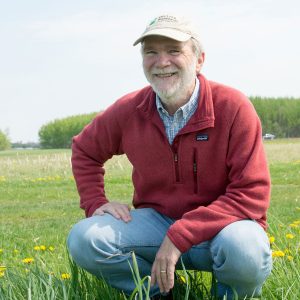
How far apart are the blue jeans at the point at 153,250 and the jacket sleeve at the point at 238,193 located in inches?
2.4

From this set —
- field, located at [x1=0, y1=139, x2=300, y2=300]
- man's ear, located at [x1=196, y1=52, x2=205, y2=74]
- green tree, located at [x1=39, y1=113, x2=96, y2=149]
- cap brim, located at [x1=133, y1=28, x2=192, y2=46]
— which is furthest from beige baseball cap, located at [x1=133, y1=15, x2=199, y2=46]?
green tree, located at [x1=39, y1=113, x2=96, y2=149]

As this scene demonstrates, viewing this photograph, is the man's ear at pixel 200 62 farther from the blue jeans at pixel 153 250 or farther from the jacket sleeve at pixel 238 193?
the blue jeans at pixel 153 250

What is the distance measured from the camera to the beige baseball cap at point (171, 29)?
298cm

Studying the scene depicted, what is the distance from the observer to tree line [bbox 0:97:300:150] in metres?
74.8

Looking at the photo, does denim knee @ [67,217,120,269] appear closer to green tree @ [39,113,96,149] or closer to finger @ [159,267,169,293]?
finger @ [159,267,169,293]

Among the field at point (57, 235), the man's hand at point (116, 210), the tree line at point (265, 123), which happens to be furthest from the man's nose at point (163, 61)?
the tree line at point (265, 123)

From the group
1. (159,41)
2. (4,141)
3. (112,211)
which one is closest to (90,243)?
(112,211)

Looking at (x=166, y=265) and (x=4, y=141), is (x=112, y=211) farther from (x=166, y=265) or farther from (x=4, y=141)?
(x=4, y=141)

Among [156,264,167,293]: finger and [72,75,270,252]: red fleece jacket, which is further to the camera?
[72,75,270,252]: red fleece jacket

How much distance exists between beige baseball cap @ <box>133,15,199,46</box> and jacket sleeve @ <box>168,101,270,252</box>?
1.44 ft

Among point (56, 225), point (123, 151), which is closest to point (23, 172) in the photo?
point (56, 225)

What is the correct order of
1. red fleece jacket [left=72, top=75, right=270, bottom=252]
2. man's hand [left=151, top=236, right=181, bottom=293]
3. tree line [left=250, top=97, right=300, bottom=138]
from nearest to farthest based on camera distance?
man's hand [left=151, top=236, right=181, bottom=293]
red fleece jacket [left=72, top=75, right=270, bottom=252]
tree line [left=250, top=97, right=300, bottom=138]

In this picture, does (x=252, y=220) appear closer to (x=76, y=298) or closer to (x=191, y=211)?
(x=191, y=211)

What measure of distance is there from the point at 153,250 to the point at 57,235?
3312mm
